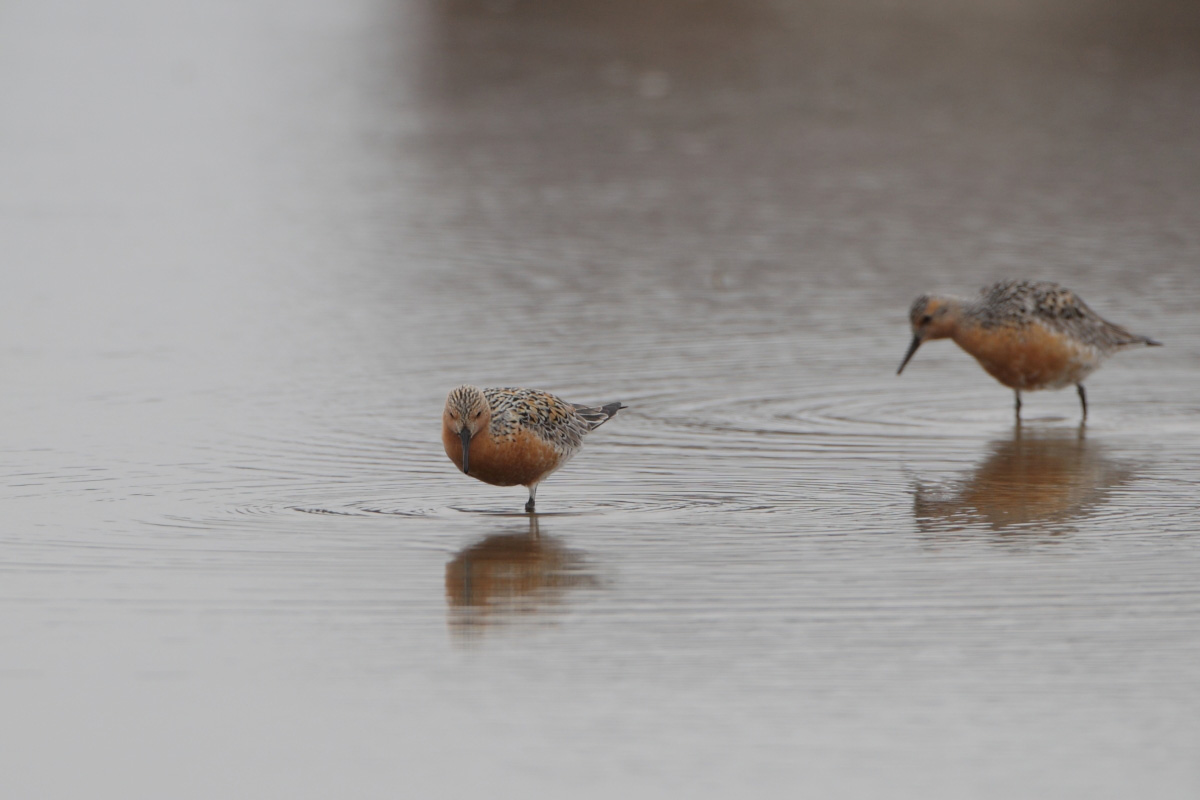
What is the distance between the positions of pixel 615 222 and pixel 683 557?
34.9 ft

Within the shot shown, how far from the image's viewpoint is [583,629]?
6.80 m

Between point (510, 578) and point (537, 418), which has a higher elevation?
point (537, 418)

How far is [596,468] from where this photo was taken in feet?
31.4

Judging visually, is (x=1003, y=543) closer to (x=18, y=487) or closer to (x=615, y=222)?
(x=18, y=487)

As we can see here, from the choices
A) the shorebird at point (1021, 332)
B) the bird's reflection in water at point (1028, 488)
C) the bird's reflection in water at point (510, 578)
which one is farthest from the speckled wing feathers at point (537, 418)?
the shorebird at point (1021, 332)

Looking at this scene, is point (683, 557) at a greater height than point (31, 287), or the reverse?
point (31, 287)

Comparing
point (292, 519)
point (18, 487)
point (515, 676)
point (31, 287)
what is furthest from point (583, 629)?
point (31, 287)

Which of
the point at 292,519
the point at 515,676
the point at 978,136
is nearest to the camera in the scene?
the point at 515,676

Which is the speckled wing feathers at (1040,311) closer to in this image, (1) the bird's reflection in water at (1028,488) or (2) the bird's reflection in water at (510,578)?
(1) the bird's reflection in water at (1028,488)

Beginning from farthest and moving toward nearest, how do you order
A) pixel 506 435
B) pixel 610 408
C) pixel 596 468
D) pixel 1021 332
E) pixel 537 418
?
pixel 1021 332, pixel 596 468, pixel 610 408, pixel 537 418, pixel 506 435

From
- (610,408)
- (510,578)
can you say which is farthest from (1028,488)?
(510,578)

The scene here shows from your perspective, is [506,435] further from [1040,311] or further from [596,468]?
[1040,311]

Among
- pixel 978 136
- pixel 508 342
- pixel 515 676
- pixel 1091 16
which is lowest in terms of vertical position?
pixel 515 676

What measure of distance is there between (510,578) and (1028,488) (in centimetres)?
295
